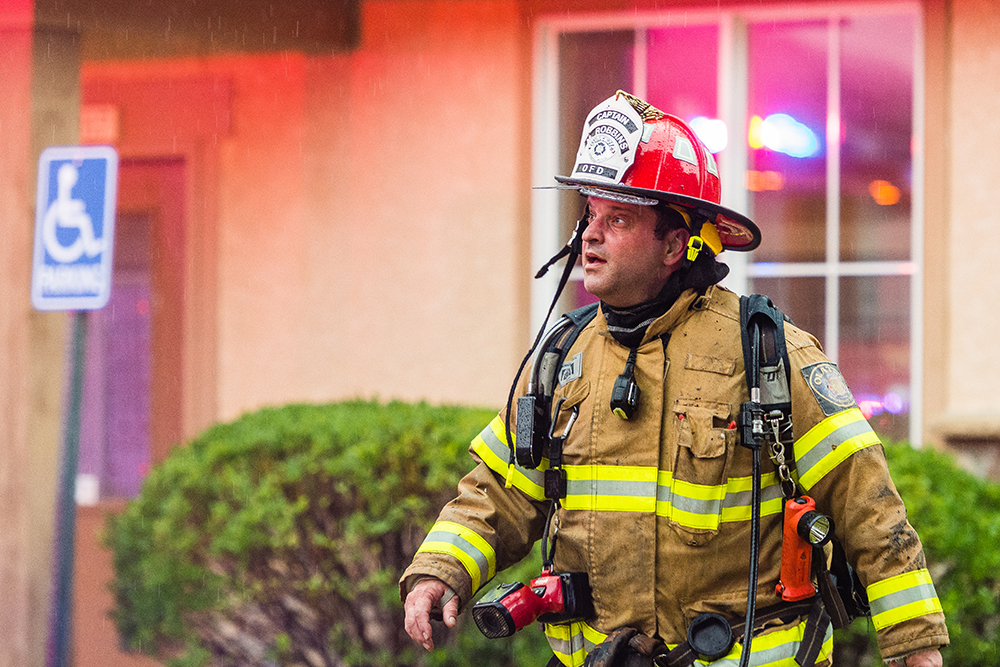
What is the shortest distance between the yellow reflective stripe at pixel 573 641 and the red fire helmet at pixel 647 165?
3.13 feet

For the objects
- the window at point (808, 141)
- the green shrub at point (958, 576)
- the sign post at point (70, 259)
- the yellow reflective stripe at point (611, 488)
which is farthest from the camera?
the window at point (808, 141)

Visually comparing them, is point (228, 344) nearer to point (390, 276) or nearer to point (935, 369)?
point (390, 276)

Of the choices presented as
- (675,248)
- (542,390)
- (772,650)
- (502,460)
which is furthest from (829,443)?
(502,460)

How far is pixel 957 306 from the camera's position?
19.0 ft

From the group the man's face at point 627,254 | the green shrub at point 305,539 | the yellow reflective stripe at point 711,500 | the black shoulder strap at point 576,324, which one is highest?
the man's face at point 627,254

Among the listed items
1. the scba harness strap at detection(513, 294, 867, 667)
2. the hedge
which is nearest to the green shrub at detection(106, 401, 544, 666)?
the hedge

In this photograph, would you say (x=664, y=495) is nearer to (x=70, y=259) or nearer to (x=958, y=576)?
(x=958, y=576)

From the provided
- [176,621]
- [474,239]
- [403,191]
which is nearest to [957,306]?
[474,239]

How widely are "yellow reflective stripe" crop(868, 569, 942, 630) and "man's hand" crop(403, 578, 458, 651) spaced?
3.03 feet

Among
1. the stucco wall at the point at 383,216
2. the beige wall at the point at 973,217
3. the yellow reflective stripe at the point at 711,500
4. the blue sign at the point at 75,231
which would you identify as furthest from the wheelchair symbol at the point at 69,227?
the beige wall at the point at 973,217

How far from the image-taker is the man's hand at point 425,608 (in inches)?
104

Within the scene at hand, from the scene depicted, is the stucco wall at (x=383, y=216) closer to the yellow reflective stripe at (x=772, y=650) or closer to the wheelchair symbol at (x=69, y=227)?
the wheelchair symbol at (x=69, y=227)

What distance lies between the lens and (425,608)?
8.74 feet

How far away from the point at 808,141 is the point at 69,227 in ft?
12.1
